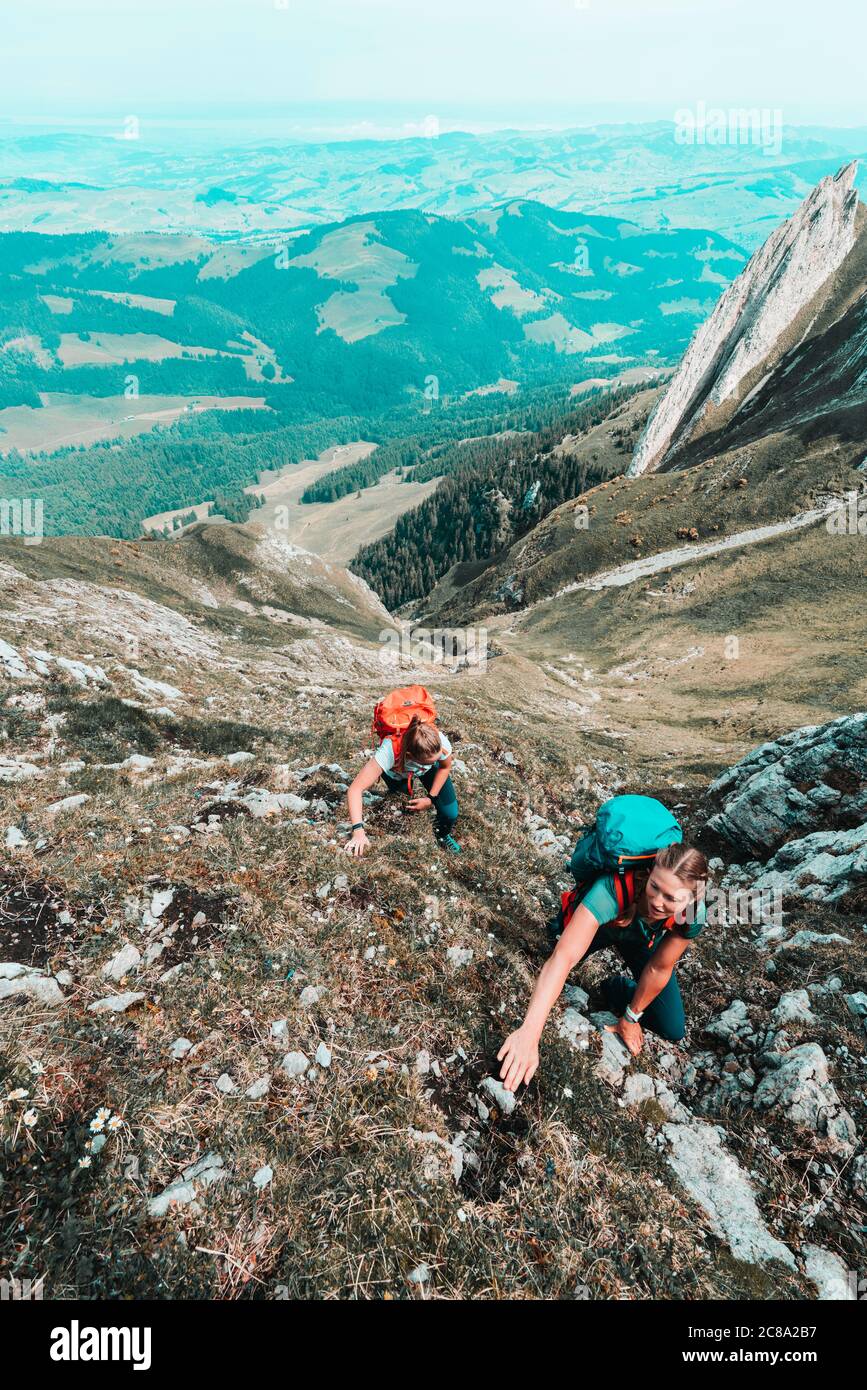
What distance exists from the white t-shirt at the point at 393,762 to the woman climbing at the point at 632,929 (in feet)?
10.5

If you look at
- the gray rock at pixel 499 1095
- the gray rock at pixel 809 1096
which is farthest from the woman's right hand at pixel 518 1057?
the gray rock at pixel 809 1096

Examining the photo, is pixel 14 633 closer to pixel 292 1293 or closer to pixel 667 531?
pixel 292 1293

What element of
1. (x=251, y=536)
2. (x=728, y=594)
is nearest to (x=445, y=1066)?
(x=728, y=594)

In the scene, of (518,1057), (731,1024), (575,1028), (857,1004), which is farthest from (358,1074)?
(857,1004)

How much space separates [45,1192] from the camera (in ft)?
14.6

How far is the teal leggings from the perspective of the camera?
6.80m

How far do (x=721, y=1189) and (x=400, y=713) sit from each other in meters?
6.47

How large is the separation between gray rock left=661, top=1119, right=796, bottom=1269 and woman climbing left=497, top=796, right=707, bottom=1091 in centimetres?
93

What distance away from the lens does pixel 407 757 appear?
9.08m

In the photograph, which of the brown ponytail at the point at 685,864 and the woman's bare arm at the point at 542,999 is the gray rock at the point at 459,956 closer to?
the woman's bare arm at the point at 542,999

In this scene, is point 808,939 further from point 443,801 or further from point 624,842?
point 443,801

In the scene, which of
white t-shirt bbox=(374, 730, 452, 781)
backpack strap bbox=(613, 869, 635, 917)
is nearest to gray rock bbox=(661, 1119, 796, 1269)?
backpack strap bbox=(613, 869, 635, 917)

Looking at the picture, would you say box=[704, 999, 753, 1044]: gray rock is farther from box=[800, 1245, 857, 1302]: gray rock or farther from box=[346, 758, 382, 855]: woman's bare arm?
box=[346, 758, 382, 855]: woman's bare arm
